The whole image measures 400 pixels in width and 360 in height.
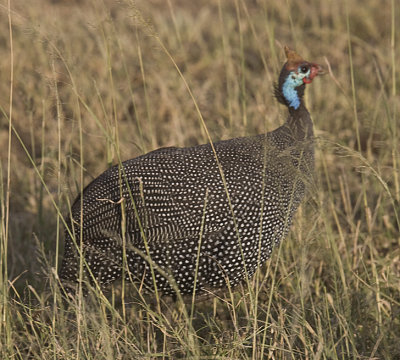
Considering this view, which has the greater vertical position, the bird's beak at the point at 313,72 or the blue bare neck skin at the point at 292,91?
the bird's beak at the point at 313,72

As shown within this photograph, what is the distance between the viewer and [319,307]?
2.78m

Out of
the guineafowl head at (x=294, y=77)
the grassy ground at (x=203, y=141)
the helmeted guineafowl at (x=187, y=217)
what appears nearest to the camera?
the grassy ground at (x=203, y=141)

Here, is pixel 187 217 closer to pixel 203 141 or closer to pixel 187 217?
pixel 187 217

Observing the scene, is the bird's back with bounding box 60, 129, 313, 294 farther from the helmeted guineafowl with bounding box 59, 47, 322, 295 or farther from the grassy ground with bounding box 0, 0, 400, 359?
the grassy ground with bounding box 0, 0, 400, 359

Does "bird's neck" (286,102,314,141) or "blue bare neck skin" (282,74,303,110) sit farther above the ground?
"blue bare neck skin" (282,74,303,110)

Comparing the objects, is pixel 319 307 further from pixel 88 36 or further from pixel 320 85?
pixel 88 36

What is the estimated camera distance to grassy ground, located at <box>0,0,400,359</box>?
2.55 metres

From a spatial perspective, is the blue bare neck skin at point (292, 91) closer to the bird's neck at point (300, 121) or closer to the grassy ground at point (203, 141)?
the bird's neck at point (300, 121)

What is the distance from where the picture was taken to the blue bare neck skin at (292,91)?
338 cm

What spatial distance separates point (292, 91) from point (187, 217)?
89 centimetres

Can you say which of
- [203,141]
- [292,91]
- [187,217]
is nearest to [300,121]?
[292,91]

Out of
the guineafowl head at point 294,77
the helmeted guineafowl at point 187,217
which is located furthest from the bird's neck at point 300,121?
the helmeted guineafowl at point 187,217

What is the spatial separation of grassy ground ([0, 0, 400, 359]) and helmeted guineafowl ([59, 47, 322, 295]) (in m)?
0.12

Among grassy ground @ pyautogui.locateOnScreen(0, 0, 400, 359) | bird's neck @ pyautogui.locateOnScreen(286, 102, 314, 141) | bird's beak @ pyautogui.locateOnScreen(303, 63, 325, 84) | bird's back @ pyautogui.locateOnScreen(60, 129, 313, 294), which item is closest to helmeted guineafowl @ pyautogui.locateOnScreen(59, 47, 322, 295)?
bird's back @ pyautogui.locateOnScreen(60, 129, 313, 294)
